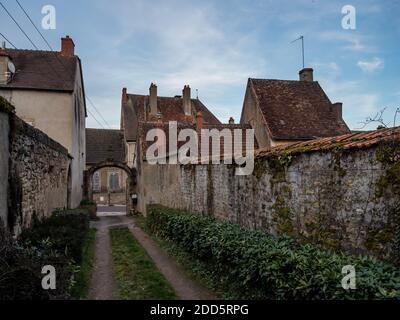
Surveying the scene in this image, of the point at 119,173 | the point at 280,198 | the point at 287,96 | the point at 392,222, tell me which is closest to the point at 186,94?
the point at 119,173

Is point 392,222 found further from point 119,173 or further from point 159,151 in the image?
point 119,173

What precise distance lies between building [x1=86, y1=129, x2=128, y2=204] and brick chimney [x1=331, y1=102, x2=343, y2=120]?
809 inches

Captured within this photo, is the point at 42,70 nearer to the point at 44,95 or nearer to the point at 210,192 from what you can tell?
the point at 44,95

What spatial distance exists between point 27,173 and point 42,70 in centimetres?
1346

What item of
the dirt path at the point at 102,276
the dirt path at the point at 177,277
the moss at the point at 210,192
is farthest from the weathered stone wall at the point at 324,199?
the dirt path at the point at 102,276

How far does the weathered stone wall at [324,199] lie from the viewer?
164 inches

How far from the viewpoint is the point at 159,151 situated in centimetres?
1894

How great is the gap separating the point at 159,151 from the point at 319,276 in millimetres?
15799

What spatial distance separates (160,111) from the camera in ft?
112

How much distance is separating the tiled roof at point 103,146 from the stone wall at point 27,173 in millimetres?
22651

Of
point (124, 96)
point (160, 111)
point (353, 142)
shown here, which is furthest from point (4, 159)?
point (124, 96)

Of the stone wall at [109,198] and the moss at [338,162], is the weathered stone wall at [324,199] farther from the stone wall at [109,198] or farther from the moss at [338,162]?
the stone wall at [109,198]

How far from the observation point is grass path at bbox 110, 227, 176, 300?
6.02m
